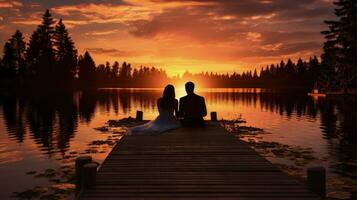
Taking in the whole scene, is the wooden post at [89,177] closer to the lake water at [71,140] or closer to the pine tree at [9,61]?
the lake water at [71,140]

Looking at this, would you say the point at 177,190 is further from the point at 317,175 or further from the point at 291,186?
the point at 317,175

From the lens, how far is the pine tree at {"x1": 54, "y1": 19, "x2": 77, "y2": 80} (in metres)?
112

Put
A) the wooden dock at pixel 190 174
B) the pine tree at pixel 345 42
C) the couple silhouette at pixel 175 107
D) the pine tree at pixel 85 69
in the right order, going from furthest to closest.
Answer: the pine tree at pixel 85 69 < the pine tree at pixel 345 42 < the couple silhouette at pixel 175 107 < the wooden dock at pixel 190 174

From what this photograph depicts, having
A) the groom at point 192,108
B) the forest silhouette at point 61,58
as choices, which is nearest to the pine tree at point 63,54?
the forest silhouette at point 61,58

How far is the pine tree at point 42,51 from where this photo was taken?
102875mm

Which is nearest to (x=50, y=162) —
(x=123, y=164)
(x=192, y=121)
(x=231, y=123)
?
(x=192, y=121)

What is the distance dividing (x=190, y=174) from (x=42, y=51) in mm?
102744

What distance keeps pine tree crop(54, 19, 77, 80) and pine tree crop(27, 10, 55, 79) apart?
155 inches

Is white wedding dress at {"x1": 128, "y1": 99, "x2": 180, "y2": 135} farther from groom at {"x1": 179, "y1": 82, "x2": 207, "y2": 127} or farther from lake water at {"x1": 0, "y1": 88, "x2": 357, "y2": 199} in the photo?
lake water at {"x1": 0, "y1": 88, "x2": 357, "y2": 199}

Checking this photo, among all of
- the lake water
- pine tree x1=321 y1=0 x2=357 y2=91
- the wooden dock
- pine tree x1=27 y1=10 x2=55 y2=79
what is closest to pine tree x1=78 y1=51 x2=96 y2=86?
pine tree x1=27 y1=10 x2=55 y2=79

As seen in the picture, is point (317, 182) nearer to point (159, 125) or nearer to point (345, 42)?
point (159, 125)

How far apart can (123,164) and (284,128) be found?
74.3 ft

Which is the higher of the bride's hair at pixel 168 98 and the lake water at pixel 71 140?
the bride's hair at pixel 168 98

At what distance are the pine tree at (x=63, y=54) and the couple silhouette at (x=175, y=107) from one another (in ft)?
324
